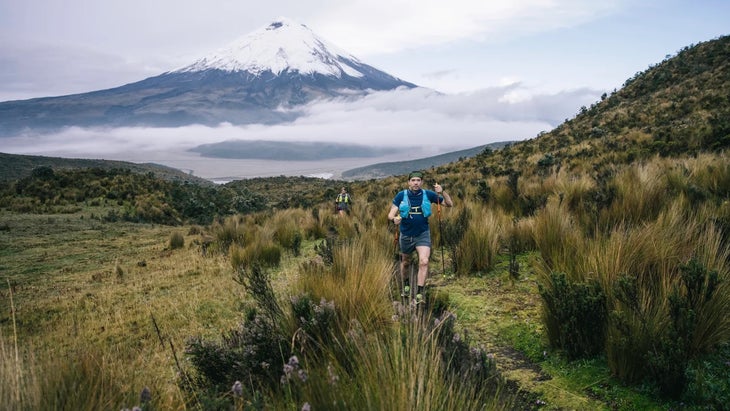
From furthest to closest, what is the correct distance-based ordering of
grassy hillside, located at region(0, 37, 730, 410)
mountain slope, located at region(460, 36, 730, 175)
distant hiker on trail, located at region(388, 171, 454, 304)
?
1. mountain slope, located at region(460, 36, 730, 175)
2. distant hiker on trail, located at region(388, 171, 454, 304)
3. grassy hillside, located at region(0, 37, 730, 410)

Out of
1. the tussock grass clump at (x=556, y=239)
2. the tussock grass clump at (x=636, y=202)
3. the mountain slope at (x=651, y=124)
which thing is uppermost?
the mountain slope at (x=651, y=124)

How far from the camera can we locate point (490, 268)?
6359 millimetres

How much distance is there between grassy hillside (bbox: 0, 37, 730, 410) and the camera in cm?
235

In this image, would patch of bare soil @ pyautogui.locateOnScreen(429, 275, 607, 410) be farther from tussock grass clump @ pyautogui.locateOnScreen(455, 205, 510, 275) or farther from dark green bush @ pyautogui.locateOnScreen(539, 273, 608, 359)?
dark green bush @ pyautogui.locateOnScreen(539, 273, 608, 359)

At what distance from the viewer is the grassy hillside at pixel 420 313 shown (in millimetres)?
2354

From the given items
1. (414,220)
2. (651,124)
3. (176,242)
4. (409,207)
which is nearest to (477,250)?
(414,220)

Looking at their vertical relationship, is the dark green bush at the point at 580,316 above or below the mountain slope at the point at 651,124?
below

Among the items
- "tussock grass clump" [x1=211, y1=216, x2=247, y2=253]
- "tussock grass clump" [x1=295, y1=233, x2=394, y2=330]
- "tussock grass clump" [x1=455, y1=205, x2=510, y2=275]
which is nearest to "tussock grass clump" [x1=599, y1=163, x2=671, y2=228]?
"tussock grass clump" [x1=455, y1=205, x2=510, y2=275]

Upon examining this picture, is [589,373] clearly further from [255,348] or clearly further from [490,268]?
[490,268]

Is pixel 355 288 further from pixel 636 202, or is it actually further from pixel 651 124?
pixel 651 124

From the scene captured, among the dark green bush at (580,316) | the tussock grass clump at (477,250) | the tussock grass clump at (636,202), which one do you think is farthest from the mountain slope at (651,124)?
the dark green bush at (580,316)

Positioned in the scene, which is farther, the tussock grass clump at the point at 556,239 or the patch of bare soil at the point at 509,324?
the tussock grass clump at the point at 556,239

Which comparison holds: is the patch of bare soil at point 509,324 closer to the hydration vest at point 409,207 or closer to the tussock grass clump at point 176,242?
the hydration vest at point 409,207

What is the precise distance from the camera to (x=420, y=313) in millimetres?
2844
